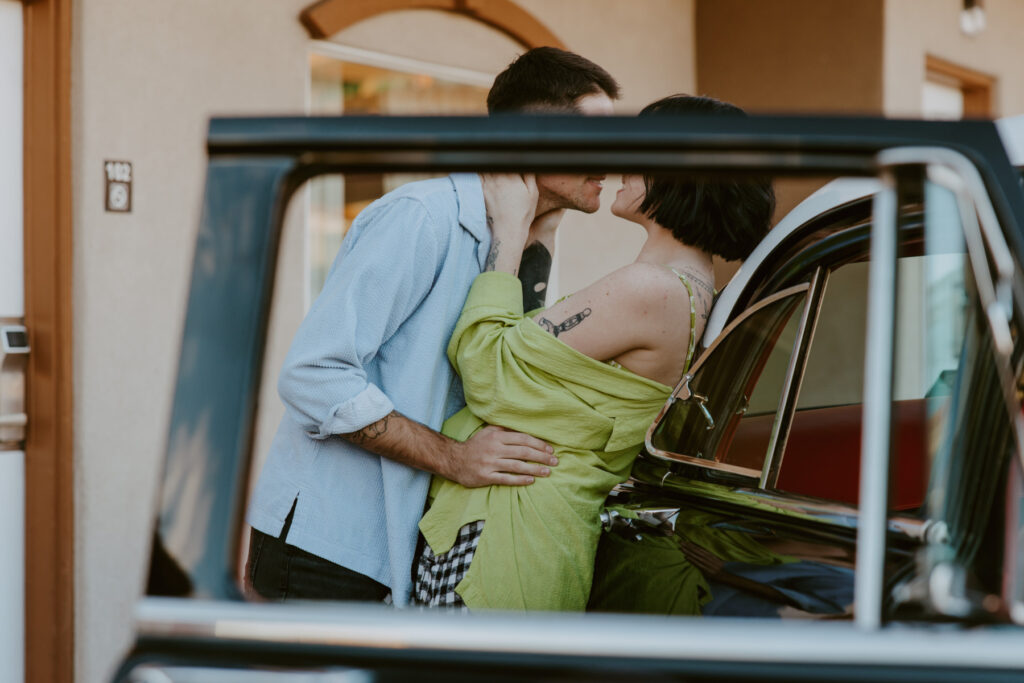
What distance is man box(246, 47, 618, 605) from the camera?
5.31ft

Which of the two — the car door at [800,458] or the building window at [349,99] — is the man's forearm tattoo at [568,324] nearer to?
the car door at [800,458]

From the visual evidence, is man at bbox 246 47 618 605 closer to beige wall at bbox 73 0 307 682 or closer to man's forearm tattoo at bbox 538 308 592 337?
man's forearm tattoo at bbox 538 308 592 337

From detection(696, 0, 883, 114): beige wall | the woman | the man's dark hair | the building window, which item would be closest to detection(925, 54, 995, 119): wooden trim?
detection(696, 0, 883, 114): beige wall

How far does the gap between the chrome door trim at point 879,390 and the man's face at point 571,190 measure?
1.17 metres

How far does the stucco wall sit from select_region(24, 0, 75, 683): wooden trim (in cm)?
5

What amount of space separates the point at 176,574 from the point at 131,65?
3.11m

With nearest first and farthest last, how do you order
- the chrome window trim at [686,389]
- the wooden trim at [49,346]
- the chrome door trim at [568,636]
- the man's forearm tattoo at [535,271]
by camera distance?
the chrome door trim at [568,636]
the chrome window trim at [686,389]
the man's forearm tattoo at [535,271]
the wooden trim at [49,346]

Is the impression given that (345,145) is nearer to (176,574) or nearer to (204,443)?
(204,443)

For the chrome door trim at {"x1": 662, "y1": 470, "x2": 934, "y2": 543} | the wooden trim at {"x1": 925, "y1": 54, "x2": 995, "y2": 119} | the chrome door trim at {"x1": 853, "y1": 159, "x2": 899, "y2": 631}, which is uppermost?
the wooden trim at {"x1": 925, "y1": 54, "x2": 995, "y2": 119}

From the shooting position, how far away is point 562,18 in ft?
16.7

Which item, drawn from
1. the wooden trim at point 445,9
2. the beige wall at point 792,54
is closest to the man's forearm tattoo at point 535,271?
the wooden trim at point 445,9

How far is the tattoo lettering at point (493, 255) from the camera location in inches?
70.2

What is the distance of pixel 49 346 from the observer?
3.36 metres

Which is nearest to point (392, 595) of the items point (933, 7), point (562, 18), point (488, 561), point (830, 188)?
point (488, 561)
